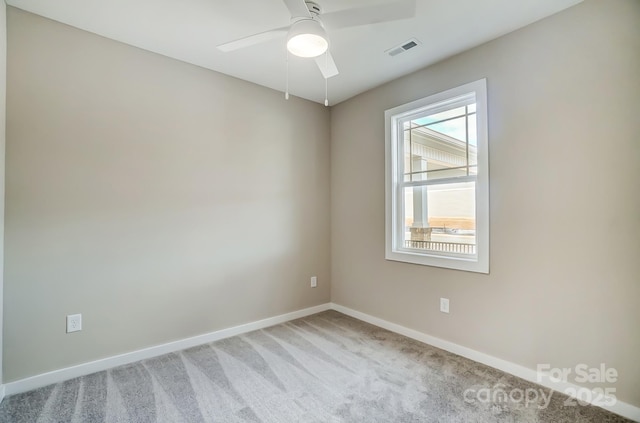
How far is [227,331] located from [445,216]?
2.39 metres

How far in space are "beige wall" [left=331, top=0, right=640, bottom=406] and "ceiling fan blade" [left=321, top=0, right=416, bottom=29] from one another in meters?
1.15

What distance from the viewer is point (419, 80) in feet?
9.46

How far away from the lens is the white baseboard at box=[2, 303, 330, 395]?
2037 millimetres

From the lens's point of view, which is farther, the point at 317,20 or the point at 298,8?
the point at 317,20

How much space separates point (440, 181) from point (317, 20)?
1.78 meters

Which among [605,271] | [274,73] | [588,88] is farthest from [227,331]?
[588,88]

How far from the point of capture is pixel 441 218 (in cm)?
283

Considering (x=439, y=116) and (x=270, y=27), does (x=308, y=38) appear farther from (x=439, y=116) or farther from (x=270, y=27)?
(x=439, y=116)

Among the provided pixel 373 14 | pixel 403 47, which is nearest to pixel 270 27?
pixel 373 14

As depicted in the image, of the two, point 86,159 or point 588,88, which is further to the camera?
point 86,159

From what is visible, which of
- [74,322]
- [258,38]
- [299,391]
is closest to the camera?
[258,38]

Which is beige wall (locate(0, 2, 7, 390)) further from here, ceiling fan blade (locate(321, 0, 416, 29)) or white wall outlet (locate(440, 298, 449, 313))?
white wall outlet (locate(440, 298, 449, 313))

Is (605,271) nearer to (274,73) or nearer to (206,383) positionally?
(206,383)

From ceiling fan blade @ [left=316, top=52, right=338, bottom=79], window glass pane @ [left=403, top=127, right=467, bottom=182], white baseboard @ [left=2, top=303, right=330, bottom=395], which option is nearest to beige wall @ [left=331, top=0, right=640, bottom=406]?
window glass pane @ [left=403, top=127, right=467, bottom=182]
